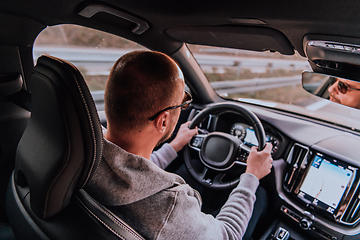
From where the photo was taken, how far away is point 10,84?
1.88 meters

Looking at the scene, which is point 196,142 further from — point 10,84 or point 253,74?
point 253,74

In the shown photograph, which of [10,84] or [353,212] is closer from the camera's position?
[353,212]

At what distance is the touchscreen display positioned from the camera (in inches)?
67.2

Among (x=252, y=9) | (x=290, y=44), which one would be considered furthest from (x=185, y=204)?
(x=290, y=44)

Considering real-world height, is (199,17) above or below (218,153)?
above

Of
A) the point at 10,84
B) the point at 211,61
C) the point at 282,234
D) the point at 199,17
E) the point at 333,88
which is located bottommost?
the point at 282,234

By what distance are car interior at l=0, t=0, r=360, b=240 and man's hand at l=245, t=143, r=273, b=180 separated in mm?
110

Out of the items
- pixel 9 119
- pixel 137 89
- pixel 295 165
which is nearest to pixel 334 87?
pixel 295 165

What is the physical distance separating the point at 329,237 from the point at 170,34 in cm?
200

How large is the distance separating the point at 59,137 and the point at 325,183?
1.79m

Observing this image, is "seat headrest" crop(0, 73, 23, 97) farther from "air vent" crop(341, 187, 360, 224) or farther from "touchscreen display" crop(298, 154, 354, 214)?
"air vent" crop(341, 187, 360, 224)

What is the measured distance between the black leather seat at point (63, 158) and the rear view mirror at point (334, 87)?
150 cm

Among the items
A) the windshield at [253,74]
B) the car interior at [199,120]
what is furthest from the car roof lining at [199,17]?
the windshield at [253,74]

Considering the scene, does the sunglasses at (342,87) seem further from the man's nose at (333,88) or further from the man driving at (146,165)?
the man driving at (146,165)
